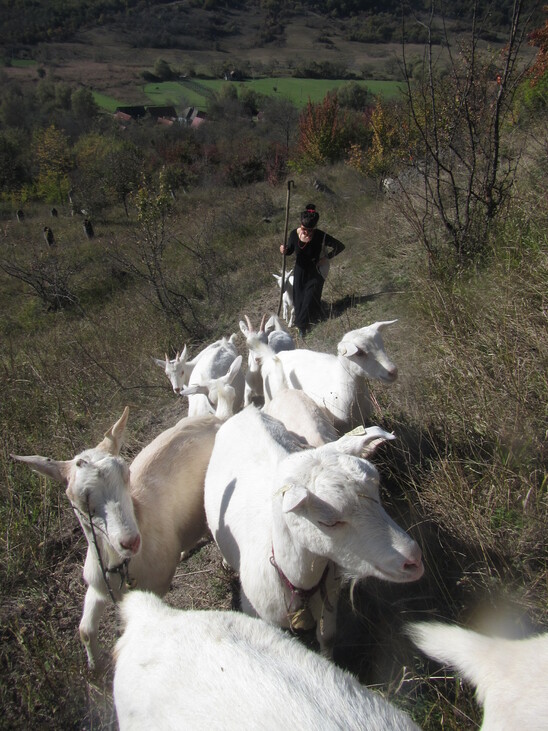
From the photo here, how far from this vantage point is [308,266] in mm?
7406

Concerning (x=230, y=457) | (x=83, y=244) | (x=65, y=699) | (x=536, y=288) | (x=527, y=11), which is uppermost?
(x=527, y=11)

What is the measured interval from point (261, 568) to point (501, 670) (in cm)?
116

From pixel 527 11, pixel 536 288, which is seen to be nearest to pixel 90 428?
pixel 536 288

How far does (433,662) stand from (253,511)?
1.18 metres

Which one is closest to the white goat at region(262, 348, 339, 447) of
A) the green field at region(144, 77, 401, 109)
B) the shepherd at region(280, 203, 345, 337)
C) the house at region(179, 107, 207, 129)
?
the shepherd at region(280, 203, 345, 337)

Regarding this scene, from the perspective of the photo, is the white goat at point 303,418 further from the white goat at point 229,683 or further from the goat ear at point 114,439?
the white goat at point 229,683

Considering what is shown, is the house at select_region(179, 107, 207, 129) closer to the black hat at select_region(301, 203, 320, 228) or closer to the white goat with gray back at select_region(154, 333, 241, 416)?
the black hat at select_region(301, 203, 320, 228)

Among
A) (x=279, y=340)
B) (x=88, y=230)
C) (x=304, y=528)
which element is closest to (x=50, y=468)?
(x=304, y=528)

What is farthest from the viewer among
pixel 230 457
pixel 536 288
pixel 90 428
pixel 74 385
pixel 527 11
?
pixel 74 385

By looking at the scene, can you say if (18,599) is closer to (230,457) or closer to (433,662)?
(230,457)

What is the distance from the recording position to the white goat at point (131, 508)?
2412 millimetres

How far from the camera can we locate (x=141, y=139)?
40.6 meters

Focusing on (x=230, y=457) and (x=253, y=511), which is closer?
(x=253, y=511)

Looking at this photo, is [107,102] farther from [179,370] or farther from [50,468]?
[50,468]
